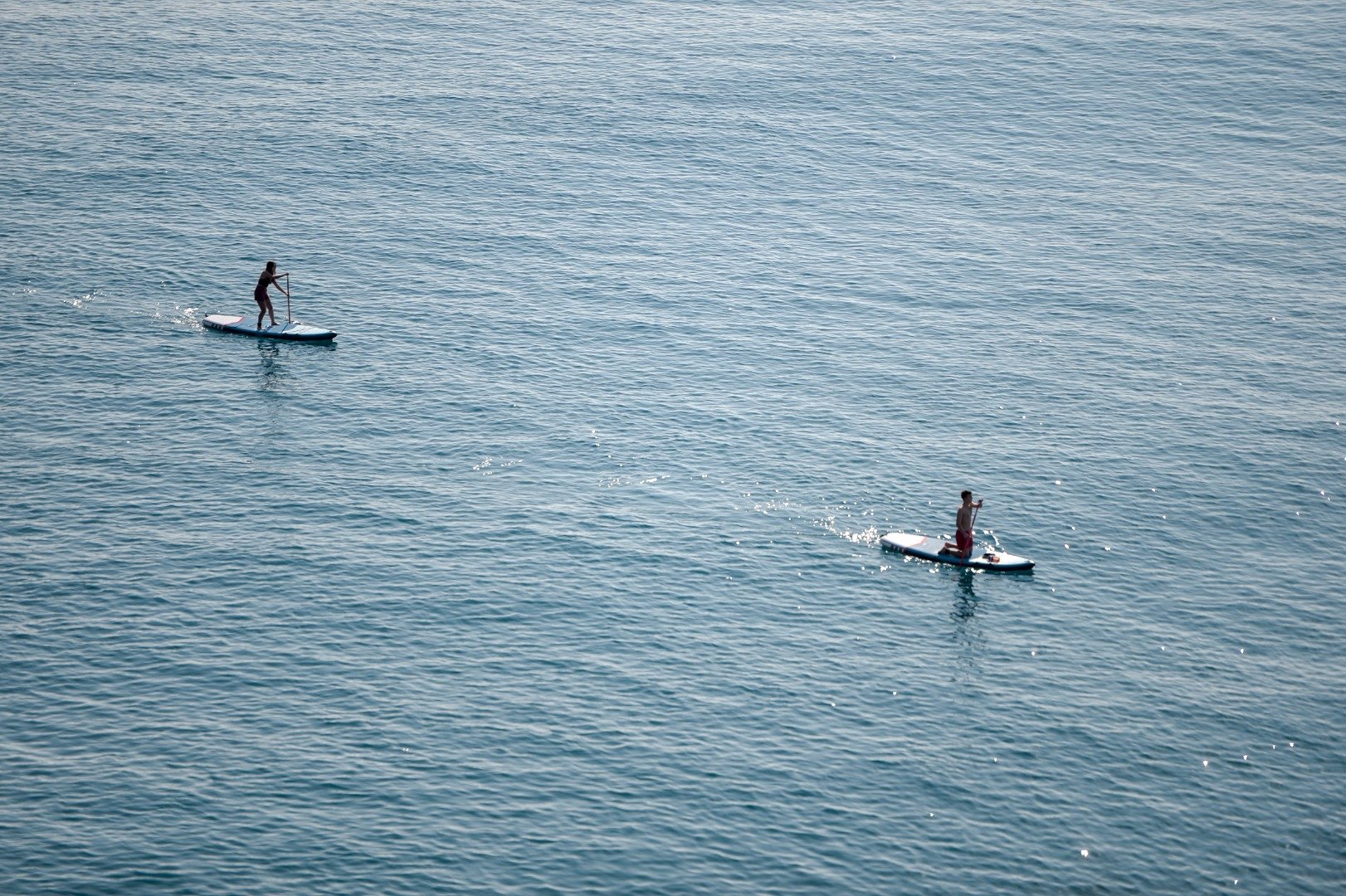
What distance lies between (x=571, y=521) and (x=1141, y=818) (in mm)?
32191

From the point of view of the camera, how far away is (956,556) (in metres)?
76.6

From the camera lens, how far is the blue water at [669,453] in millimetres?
60031

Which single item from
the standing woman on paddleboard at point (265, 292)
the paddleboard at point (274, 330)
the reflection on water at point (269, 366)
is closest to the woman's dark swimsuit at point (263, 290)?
the standing woman on paddleboard at point (265, 292)

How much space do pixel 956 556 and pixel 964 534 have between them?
3.73ft

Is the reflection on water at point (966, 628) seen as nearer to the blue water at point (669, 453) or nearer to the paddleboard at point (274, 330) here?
the blue water at point (669, 453)

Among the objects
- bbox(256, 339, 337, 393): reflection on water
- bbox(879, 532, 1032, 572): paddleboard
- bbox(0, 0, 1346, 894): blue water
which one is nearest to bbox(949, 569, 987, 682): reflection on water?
bbox(0, 0, 1346, 894): blue water

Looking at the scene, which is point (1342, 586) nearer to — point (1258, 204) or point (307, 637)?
point (307, 637)

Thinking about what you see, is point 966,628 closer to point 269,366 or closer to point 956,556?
point 956,556

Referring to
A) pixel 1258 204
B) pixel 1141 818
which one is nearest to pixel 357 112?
pixel 1258 204

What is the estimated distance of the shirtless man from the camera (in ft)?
249

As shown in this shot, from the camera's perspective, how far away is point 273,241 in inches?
4483

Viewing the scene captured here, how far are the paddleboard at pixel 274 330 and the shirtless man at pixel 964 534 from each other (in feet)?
140

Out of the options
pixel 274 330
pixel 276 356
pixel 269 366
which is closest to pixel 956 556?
pixel 269 366

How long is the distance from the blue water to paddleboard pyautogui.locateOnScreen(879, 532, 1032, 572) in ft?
3.24
